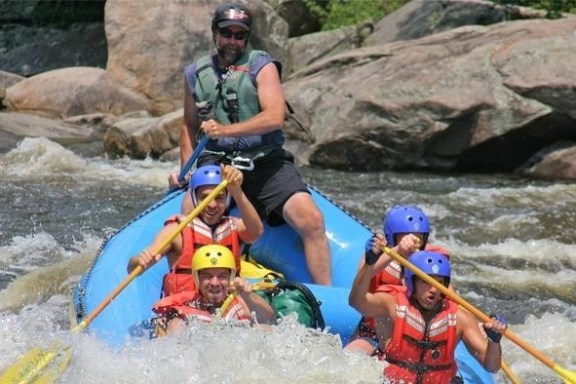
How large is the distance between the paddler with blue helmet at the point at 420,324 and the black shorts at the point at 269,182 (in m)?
1.11

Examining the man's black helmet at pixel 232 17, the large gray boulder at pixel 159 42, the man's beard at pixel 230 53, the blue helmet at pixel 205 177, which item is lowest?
the large gray boulder at pixel 159 42

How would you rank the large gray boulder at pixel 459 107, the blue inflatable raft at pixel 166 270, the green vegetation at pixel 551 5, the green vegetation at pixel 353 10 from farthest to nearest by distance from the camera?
the green vegetation at pixel 353 10 < the green vegetation at pixel 551 5 < the large gray boulder at pixel 459 107 < the blue inflatable raft at pixel 166 270

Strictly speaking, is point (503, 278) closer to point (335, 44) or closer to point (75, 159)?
point (75, 159)

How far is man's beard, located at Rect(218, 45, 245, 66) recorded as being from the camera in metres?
5.79

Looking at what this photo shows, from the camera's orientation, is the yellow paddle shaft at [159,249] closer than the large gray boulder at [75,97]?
Yes

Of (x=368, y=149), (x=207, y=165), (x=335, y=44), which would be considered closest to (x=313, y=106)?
(x=368, y=149)

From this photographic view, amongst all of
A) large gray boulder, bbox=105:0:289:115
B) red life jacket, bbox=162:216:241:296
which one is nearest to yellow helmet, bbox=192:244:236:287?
red life jacket, bbox=162:216:241:296

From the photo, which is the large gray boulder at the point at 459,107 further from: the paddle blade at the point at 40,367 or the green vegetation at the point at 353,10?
the paddle blade at the point at 40,367

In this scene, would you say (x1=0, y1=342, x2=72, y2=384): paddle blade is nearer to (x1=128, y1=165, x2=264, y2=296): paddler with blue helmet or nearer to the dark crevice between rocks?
(x1=128, y1=165, x2=264, y2=296): paddler with blue helmet

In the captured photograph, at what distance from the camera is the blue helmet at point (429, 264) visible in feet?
15.5

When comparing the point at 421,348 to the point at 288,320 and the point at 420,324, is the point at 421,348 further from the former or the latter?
the point at 288,320

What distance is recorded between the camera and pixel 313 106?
11.9 m

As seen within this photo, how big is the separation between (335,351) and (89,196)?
18.7 feet

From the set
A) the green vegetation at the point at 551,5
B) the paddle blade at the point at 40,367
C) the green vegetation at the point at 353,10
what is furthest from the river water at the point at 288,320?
the green vegetation at the point at 353,10
